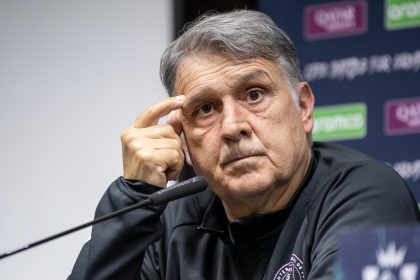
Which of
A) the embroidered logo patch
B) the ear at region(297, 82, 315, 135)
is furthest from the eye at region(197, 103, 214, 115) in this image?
the embroidered logo patch

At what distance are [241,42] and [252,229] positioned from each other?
17.4 inches

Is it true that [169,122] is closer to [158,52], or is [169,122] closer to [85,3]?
[158,52]

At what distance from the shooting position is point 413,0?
3.27 m

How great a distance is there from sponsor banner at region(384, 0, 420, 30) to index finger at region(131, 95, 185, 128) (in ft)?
4.15

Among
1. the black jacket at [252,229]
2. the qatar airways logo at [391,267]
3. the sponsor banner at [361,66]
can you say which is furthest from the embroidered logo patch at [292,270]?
A: the sponsor banner at [361,66]

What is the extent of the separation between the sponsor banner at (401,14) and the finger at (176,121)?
4.07 feet

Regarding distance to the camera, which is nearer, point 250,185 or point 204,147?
point 250,185

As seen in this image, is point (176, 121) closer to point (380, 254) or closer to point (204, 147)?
point (204, 147)

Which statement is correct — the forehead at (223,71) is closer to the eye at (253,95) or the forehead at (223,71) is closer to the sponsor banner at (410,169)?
the eye at (253,95)

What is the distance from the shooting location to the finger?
2369 millimetres

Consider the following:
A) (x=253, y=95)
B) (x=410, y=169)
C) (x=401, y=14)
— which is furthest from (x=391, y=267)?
(x=401, y=14)

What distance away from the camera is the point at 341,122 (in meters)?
3.38

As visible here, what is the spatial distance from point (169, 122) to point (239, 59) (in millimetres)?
249

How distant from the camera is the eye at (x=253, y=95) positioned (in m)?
2.25
